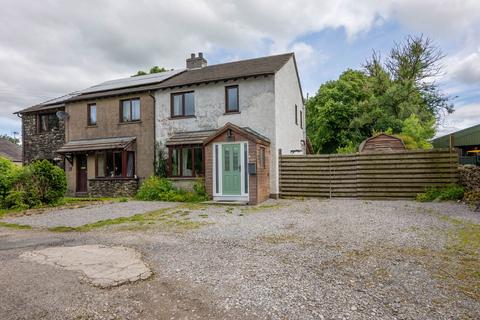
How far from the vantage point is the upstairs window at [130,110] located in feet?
54.0

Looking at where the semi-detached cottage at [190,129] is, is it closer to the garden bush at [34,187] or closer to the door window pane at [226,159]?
the door window pane at [226,159]

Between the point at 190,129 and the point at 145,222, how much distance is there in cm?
767

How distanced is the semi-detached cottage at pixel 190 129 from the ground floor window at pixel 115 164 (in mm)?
55

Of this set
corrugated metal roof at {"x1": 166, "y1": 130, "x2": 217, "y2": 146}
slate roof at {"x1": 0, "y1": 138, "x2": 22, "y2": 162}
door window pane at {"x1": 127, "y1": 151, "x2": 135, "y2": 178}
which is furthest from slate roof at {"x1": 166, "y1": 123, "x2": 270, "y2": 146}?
slate roof at {"x1": 0, "y1": 138, "x2": 22, "y2": 162}

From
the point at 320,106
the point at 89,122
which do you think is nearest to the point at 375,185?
the point at 89,122

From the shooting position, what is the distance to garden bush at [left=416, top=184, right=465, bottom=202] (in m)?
11.0

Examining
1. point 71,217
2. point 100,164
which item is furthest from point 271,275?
point 100,164

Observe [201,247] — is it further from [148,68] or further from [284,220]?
[148,68]

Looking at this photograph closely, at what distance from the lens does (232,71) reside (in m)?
15.0

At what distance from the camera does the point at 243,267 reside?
4164 mm

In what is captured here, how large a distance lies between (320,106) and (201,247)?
95.2 feet

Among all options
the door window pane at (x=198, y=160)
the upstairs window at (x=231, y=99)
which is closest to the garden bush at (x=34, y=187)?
the door window pane at (x=198, y=160)

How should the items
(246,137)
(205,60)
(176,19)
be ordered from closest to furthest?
1. (246,137)
2. (176,19)
3. (205,60)

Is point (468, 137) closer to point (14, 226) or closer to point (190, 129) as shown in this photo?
point (190, 129)
